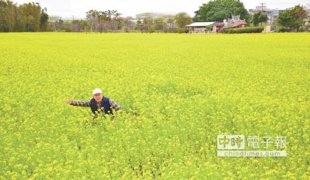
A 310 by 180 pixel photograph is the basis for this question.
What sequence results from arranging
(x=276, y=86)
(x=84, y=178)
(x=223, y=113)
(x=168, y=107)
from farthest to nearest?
(x=276, y=86), (x=168, y=107), (x=223, y=113), (x=84, y=178)

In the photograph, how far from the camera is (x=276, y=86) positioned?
48.3 ft

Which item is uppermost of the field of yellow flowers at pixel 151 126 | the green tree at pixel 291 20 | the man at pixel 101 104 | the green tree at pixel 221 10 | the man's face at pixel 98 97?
the green tree at pixel 221 10

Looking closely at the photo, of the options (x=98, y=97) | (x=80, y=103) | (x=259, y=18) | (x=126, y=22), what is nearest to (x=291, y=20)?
(x=259, y=18)

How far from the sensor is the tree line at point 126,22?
81.5 metres

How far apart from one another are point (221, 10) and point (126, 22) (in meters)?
21.1

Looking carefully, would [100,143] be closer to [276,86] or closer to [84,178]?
[84,178]

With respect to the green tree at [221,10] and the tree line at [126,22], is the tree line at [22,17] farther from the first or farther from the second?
the green tree at [221,10]

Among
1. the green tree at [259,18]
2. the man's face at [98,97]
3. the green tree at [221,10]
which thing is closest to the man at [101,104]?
the man's face at [98,97]

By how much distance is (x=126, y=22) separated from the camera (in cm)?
10938

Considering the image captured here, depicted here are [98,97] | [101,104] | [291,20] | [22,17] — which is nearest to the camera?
[98,97]

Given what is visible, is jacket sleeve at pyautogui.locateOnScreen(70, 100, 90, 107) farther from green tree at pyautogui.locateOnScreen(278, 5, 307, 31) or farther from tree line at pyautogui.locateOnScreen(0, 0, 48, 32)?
tree line at pyautogui.locateOnScreen(0, 0, 48, 32)

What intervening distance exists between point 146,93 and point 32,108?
3.40 metres

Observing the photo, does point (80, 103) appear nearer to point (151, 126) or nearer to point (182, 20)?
point (151, 126)

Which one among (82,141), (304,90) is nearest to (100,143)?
(82,141)
